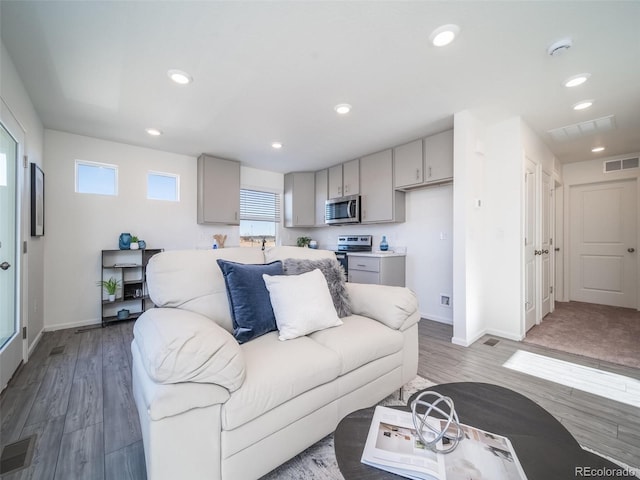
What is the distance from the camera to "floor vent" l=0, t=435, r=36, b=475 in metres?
1.27

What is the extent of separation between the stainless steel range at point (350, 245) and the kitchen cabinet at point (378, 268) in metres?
0.19

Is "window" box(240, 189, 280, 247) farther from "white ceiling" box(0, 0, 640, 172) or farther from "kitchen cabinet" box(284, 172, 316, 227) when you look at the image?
"white ceiling" box(0, 0, 640, 172)

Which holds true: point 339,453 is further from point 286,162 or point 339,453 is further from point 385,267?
point 286,162

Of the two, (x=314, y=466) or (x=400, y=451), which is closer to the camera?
(x=400, y=451)

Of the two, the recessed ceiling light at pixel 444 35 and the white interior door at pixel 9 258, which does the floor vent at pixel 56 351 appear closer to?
the white interior door at pixel 9 258

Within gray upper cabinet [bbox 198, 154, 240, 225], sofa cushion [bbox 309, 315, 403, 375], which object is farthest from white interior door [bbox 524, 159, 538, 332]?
gray upper cabinet [bbox 198, 154, 240, 225]

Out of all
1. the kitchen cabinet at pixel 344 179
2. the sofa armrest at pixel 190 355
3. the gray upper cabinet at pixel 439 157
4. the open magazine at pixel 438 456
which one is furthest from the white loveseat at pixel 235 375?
the kitchen cabinet at pixel 344 179

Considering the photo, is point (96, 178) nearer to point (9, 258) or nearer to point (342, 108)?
point (9, 258)

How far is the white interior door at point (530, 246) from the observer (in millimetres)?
3086

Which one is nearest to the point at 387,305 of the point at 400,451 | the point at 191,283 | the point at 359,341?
the point at 359,341

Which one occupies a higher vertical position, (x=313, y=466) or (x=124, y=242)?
(x=124, y=242)

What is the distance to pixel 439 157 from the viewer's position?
321 cm

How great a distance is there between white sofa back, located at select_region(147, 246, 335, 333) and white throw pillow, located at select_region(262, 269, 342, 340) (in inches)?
11.8

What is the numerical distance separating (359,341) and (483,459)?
80 centimetres
